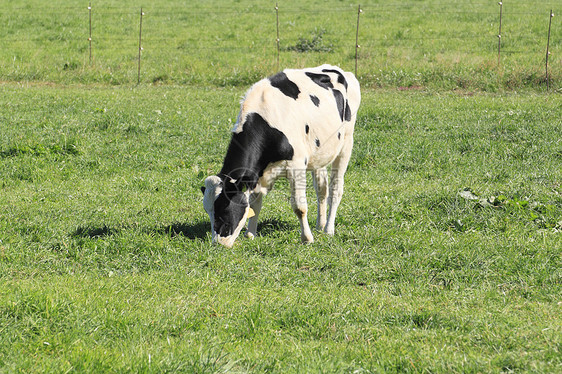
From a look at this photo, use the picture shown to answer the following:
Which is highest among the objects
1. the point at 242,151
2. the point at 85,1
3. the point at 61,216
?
the point at 85,1

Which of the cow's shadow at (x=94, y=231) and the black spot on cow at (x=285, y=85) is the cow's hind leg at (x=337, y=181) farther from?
the cow's shadow at (x=94, y=231)

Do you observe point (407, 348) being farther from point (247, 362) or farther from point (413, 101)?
point (413, 101)

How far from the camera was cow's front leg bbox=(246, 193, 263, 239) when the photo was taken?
7.18 metres

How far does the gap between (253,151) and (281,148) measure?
32 cm

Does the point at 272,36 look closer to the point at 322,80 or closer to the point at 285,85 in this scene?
the point at 322,80

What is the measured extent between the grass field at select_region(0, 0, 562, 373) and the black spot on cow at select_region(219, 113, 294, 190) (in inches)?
31.8

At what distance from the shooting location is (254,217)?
732 cm

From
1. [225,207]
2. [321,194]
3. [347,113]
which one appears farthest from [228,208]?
[347,113]

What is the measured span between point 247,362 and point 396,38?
74.7ft

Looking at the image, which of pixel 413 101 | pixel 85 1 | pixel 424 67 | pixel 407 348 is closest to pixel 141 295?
pixel 407 348

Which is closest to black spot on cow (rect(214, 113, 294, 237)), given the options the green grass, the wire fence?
the green grass

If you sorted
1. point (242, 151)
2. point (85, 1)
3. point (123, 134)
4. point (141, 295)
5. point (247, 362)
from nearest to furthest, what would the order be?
point (247, 362) → point (141, 295) → point (242, 151) → point (123, 134) → point (85, 1)

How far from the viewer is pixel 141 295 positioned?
530 centimetres

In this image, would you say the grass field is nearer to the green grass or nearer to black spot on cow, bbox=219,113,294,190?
the green grass
